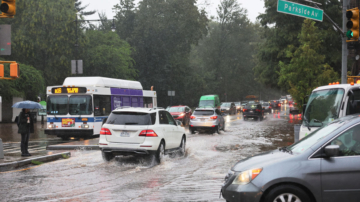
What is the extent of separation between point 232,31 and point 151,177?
288ft

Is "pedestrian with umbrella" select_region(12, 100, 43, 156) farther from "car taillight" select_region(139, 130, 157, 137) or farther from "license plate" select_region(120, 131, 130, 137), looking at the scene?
"car taillight" select_region(139, 130, 157, 137)

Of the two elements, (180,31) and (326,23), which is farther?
(180,31)

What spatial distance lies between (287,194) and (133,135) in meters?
7.58

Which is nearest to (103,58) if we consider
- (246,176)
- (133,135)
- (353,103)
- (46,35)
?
(46,35)

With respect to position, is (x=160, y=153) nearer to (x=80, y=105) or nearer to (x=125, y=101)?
(x=80, y=105)

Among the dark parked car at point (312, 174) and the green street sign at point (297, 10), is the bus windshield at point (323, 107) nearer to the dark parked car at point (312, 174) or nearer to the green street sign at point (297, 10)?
the green street sign at point (297, 10)

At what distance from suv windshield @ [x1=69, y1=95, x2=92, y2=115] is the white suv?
31.6 feet

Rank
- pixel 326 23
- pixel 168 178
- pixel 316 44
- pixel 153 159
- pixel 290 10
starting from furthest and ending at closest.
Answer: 1. pixel 326 23
2. pixel 316 44
3. pixel 290 10
4. pixel 153 159
5. pixel 168 178

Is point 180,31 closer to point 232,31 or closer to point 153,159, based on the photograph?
point 232,31

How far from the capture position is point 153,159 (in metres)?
13.0

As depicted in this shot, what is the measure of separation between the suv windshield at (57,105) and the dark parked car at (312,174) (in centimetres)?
1813

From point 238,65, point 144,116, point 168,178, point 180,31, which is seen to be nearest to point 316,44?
point 144,116

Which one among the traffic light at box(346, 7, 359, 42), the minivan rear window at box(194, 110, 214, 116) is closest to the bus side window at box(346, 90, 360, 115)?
the traffic light at box(346, 7, 359, 42)

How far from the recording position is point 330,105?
11.4 m
